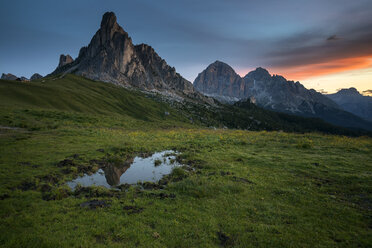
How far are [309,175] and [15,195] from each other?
69.3ft

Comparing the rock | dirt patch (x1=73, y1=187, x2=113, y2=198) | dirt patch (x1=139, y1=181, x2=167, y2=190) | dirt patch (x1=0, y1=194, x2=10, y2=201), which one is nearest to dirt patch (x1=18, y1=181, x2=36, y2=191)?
dirt patch (x1=0, y1=194, x2=10, y2=201)

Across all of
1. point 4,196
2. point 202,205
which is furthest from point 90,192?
point 202,205

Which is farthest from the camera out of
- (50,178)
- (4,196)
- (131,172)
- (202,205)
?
(131,172)

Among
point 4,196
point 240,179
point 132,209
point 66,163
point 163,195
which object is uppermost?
point 66,163

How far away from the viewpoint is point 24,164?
1541 cm

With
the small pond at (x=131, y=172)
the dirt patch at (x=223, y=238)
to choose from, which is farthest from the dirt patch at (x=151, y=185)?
the dirt patch at (x=223, y=238)

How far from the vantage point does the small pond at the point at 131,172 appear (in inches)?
557

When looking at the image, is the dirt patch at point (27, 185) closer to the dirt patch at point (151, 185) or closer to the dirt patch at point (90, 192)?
the dirt patch at point (90, 192)

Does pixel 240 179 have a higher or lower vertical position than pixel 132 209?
higher

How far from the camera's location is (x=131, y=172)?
1667cm

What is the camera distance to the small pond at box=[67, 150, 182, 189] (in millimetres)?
14160

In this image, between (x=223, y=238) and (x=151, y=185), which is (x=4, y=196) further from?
(x=223, y=238)

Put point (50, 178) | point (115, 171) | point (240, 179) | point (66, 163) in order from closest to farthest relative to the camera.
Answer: point (50, 178), point (240, 179), point (66, 163), point (115, 171)

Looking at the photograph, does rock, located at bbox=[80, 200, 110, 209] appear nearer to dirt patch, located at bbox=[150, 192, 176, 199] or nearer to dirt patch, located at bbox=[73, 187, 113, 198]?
dirt patch, located at bbox=[73, 187, 113, 198]
